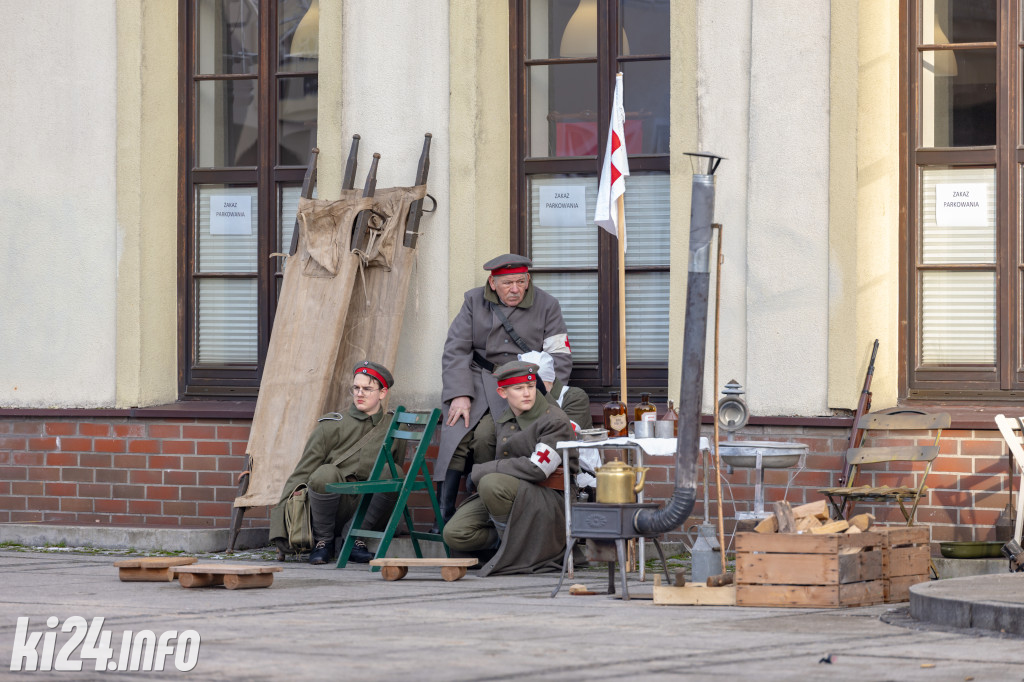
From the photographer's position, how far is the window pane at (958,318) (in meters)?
9.82

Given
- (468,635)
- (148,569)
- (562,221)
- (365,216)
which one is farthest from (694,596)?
(365,216)

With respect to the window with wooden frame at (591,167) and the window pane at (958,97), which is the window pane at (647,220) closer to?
the window with wooden frame at (591,167)

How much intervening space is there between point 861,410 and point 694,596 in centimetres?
219

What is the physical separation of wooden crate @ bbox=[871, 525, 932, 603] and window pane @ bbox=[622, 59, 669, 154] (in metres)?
3.38

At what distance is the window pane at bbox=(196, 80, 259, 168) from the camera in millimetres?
11531

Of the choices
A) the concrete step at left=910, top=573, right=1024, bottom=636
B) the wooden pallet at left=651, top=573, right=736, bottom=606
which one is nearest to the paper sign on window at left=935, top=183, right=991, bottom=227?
the concrete step at left=910, top=573, right=1024, bottom=636

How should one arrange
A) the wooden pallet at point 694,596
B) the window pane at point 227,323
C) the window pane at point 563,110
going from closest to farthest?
1. the wooden pallet at point 694,596
2. the window pane at point 563,110
3. the window pane at point 227,323

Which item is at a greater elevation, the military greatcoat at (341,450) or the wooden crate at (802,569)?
the military greatcoat at (341,450)

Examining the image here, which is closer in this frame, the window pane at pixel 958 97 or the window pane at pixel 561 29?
the window pane at pixel 958 97

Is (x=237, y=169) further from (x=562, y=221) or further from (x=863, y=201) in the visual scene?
(x=863, y=201)

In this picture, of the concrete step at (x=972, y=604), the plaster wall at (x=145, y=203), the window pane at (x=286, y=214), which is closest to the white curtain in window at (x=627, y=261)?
the window pane at (x=286, y=214)

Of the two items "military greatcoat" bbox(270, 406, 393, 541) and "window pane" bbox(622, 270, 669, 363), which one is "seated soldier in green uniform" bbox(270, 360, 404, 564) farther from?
"window pane" bbox(622, 270, 669, 363)

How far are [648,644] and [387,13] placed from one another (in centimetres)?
562

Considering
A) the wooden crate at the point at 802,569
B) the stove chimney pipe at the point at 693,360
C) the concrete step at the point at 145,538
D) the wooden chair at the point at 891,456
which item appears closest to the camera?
the wooden crate at the point at 802,569
